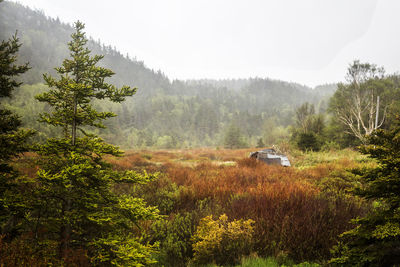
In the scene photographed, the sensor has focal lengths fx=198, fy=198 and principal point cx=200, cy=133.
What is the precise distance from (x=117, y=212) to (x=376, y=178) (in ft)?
10.1

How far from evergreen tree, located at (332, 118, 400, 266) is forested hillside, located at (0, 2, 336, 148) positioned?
26.0 metres

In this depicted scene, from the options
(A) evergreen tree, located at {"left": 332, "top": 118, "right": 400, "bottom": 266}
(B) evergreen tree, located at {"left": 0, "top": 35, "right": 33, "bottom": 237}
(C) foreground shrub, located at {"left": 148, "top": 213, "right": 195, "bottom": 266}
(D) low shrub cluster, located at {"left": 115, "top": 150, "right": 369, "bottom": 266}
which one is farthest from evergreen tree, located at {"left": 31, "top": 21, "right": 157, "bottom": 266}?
(A) evergreen tree, located at {"left": 332, "top": 118, "right": 400, "bottom": 266}

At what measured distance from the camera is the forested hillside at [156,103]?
47562mm

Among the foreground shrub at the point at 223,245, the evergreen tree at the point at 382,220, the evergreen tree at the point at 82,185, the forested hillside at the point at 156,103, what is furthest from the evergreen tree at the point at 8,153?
the forested hillside at the point at 156,103

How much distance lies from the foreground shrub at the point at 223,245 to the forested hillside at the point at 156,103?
24938 mm

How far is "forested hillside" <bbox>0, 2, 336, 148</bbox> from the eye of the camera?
47.6 meters

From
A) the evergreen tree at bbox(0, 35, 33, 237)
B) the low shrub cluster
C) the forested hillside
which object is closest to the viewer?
the evergreen tree at bbox(0, 35, 33, 237)

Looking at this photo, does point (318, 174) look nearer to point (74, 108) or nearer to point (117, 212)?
point (117, 212)

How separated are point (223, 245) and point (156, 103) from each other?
9170cm

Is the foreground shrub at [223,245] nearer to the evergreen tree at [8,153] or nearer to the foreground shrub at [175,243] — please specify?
the foreground shrub at [175,243]

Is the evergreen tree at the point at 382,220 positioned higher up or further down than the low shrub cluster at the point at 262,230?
higher up

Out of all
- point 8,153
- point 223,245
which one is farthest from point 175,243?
point 8,153

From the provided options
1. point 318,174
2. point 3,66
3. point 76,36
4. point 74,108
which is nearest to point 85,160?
point 74,108

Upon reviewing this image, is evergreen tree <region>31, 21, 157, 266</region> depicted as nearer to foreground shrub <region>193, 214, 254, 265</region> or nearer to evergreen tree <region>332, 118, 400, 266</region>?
foreground shrub <region>193, 214, 254, 265</region>
